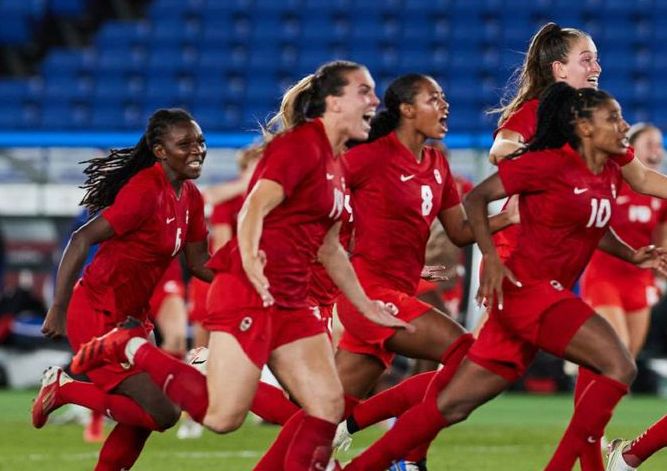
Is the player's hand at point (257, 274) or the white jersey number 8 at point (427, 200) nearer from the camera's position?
the player's hand at point (257, 274)

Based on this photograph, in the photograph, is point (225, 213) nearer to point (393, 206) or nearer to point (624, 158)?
point (393, 206)

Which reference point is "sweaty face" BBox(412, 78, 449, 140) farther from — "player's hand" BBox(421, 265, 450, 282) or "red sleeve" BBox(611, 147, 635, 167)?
"red sleeve" BBox(611, 147, 635, 167)

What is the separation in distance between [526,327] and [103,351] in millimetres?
1783

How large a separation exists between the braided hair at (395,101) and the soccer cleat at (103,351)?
1.57 m

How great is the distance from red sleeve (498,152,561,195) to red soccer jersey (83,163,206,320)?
158 cm

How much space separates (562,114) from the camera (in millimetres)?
6355

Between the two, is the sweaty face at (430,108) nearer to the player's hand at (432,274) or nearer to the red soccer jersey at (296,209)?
the player's hand at (432,274)

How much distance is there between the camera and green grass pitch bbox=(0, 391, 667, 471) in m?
8.72

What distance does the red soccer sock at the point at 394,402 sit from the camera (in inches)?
275

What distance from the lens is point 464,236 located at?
7.15 meters

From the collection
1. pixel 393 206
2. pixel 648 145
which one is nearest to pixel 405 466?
pixel 393 206

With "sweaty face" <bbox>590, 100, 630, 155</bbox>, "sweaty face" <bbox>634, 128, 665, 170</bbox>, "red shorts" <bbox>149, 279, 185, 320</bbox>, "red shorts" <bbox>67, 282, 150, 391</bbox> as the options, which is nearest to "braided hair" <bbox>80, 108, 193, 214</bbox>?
"red shorts" <bbox>67, 282, 150, 391</bbox>

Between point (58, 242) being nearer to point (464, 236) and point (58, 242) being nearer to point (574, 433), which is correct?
point (464, 236)

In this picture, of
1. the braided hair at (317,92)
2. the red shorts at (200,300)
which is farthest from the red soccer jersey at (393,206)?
the red shorts at (200,300)
